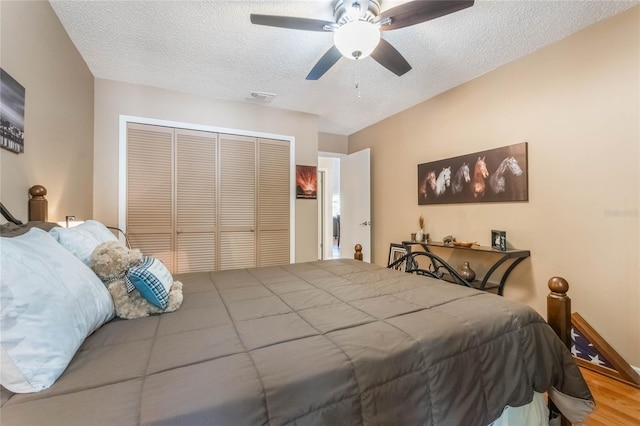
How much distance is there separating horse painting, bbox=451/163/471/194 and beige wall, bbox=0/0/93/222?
361 centimetres

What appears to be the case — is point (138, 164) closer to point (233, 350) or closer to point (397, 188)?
point (233, 350)

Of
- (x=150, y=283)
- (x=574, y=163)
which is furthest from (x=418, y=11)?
(x=150, y=283)

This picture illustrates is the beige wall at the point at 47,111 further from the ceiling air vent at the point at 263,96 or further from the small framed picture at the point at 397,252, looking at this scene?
the small framed picture at the point at 397,252

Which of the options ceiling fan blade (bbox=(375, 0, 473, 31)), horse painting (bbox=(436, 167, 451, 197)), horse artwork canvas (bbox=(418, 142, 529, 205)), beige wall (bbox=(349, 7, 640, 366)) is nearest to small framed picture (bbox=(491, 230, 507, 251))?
beige wall (bbox=(349, 7, 640, 366))

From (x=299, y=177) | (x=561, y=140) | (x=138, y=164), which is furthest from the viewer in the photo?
(x=299, y=177)

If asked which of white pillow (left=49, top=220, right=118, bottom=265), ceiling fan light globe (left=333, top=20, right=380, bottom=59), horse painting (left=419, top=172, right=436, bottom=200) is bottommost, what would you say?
white pillow (left=49, top=220, right=118, bottom=265)

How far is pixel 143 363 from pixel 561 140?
10.3 ft

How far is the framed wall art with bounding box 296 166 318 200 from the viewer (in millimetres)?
3861

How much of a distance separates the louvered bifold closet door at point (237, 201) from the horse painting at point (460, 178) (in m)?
2.45

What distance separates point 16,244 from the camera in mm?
846

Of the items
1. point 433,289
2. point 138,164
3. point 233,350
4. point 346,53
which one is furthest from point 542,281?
point 138,164

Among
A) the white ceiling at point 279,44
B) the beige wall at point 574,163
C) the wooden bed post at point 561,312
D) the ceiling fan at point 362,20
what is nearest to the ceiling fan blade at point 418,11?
the ceiling fan at point 362,20

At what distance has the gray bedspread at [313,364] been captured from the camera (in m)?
0.68

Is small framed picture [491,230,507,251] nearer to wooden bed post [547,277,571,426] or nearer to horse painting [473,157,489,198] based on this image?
horse painting [473,157,489,198]
